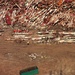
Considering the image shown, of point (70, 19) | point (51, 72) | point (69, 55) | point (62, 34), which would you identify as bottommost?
point (51, 72)

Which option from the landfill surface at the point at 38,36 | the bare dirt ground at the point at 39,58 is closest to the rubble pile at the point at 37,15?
the landfill surface at the point at 38,36

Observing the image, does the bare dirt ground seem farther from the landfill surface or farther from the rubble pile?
the rubble pile

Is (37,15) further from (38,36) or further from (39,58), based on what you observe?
(39,58)

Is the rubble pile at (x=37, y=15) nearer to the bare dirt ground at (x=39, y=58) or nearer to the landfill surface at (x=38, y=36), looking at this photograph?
the landfill surface at (x=38, y=36)

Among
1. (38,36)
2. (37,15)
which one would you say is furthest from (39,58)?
(37,15)

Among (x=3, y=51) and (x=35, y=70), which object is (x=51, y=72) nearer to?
(x=35, y=70)

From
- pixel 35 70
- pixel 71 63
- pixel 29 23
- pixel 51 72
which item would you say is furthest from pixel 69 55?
pixel 29 23

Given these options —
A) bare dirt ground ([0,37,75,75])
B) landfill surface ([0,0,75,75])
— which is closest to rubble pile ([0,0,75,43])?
landfill surface ([0,0,75,75])

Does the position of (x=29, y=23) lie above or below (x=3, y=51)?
above
